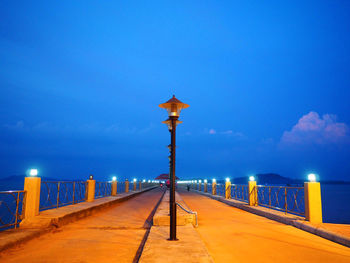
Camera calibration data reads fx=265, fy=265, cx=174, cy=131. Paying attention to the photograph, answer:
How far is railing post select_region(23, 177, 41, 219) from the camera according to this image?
25.9 feet

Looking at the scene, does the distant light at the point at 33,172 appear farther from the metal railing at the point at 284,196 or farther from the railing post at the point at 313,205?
the railing post at the point at 313,205

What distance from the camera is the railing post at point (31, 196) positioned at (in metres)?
7.88

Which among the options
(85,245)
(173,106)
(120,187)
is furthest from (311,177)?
(120,187)

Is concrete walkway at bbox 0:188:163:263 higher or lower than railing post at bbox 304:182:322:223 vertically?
lower

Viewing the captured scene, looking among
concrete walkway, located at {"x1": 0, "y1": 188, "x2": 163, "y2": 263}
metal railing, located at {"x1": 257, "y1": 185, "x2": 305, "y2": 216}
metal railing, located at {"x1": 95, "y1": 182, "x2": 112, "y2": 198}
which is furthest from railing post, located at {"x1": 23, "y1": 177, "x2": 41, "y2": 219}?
metal railing, located at {"x1": 95, "y1": 182, "x2": 112, "y2": 198}

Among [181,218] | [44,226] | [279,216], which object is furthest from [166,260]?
[279,216]

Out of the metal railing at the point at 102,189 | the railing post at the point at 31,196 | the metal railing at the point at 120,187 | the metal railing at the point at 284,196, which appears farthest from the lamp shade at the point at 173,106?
the metal railing at the point at 120,187

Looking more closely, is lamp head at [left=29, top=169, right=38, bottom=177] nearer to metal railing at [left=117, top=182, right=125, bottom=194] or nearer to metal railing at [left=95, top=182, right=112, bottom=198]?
metal railing at [left=95, top=182, right=112, bottom=198]

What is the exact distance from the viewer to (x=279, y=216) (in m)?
9.20

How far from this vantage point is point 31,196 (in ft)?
26.3

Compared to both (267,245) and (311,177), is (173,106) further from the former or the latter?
(311,177)

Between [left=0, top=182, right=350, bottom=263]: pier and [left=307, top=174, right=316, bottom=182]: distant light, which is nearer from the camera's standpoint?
[left=0, top=182, right=350, bottom=263]: pier

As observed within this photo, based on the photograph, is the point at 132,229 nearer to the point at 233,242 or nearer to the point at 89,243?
the point at 89,243

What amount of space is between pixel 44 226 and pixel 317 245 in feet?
23.0
